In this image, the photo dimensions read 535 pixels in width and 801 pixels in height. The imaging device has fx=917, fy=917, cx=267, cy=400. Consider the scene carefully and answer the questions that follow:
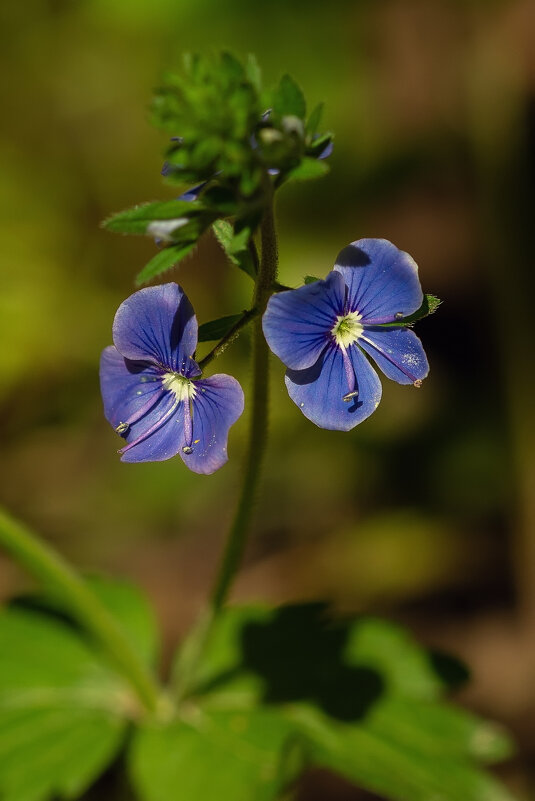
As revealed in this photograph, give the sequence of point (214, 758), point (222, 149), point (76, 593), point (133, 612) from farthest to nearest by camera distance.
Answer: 1. point (133, 612)
2. point (214, 758)
3. point (76, 593)
4. point (222, 149)

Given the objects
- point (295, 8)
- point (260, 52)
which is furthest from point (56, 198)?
point (295, 8)

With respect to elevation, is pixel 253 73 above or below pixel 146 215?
above

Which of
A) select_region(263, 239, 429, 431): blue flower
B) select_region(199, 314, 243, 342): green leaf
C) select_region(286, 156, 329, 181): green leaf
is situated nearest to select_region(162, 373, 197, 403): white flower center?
select_region(199, 314, 243, 342): green leaf

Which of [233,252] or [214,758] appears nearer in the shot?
[233,252]

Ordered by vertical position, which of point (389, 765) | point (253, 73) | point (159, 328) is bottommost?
point (389, 765)

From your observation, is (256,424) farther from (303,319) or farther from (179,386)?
(303,319)

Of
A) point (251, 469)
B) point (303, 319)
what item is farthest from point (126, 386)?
point (303, 319)

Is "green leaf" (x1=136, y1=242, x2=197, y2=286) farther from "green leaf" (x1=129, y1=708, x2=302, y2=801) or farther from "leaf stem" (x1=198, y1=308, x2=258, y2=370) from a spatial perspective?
"green leaf" (x1=129, y1=708, x2=302, y2=801)

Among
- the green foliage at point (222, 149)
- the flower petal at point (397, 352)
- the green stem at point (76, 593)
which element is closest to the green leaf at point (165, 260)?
the green foliage at point (222, 149)
